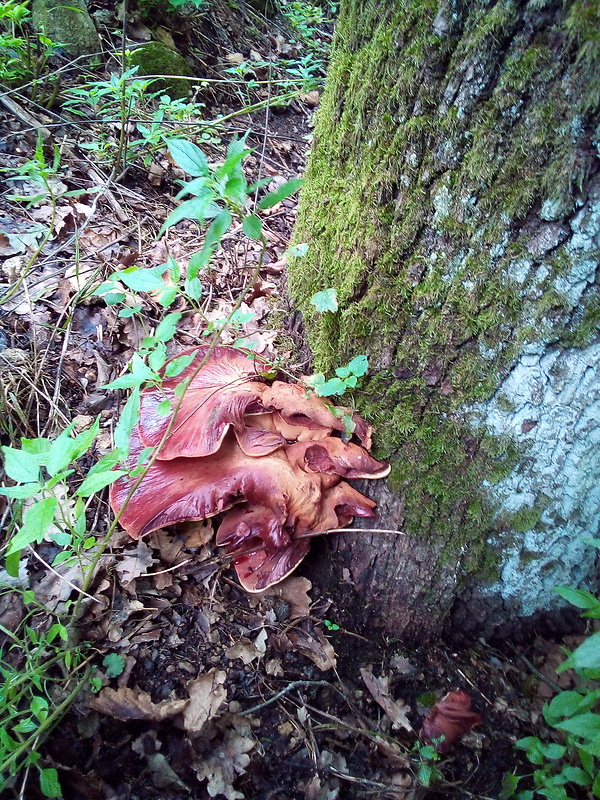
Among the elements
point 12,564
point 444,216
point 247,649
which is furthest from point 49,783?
point 444,216

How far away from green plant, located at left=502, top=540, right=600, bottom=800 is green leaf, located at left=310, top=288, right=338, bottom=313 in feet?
4.20

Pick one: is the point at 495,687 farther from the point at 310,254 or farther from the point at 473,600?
the point at 310,254

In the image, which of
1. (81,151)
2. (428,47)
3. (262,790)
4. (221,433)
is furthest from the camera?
(81,151)

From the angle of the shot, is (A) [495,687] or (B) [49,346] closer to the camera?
(A) [495,687]

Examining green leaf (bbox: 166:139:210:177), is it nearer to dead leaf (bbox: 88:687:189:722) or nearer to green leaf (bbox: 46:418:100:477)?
green leaf (bbox: 46:418:100:477)

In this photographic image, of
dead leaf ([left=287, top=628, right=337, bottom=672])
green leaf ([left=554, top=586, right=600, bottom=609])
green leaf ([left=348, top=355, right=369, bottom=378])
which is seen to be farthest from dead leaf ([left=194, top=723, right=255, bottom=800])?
green leaf ([left=348, top=355, right=369, bottom=378])

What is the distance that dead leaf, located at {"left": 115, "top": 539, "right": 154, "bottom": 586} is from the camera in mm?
2270

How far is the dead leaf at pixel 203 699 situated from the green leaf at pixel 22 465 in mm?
1091

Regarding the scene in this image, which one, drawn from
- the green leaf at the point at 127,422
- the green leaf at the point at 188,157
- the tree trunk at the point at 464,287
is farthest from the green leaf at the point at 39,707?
the green leaf at the point at 188,157

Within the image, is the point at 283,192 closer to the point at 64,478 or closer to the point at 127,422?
the point at 127,422

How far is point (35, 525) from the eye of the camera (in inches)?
57.3

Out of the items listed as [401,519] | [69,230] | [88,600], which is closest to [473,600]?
[401,519]

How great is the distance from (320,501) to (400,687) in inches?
35.2

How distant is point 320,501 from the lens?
212 centimetres
